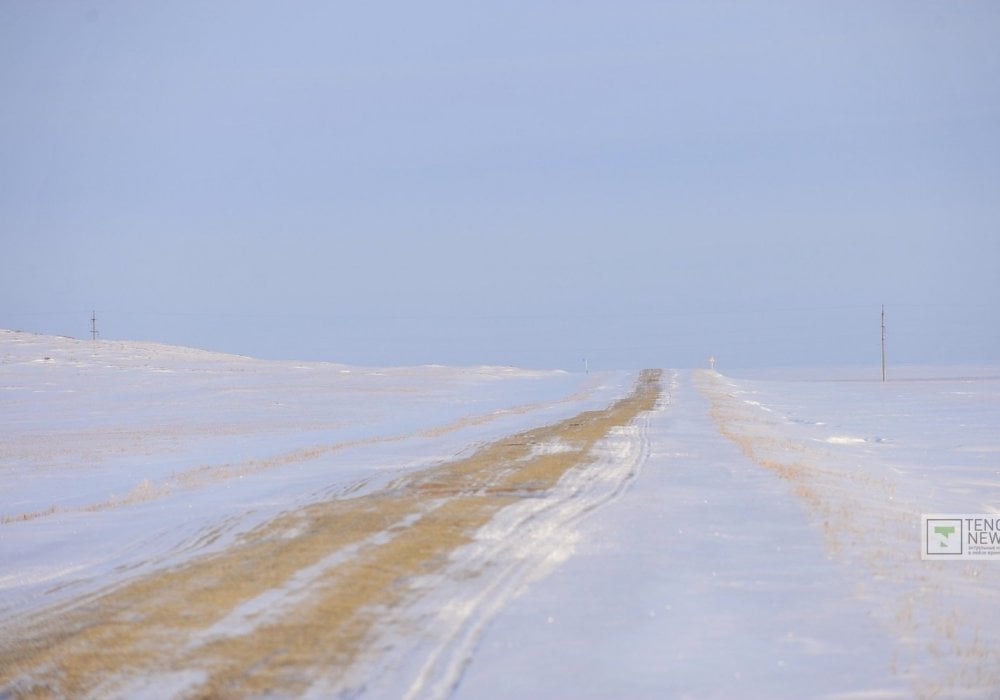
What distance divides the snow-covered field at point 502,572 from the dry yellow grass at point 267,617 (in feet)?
0.11

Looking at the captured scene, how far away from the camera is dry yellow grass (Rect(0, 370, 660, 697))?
23.9 feet

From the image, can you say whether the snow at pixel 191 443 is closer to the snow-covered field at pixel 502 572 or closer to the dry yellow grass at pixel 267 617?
the snow-covered field at pixel 502 572

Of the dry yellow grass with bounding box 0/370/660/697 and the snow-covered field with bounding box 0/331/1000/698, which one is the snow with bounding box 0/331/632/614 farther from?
the dry yellow grass with bounding box 0/370/660/697

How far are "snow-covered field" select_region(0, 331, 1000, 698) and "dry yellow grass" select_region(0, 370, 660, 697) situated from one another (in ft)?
0.11

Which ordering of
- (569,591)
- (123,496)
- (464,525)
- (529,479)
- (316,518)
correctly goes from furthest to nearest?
(123,496) → (529,479) → (316,518) → (464,525) → (569,591)

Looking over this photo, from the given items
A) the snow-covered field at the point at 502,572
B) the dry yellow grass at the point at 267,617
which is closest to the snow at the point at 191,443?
the snow-covered field at the point at 502,572

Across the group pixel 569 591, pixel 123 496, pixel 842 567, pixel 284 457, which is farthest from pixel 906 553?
pixel 284 457

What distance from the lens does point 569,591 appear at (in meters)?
9.43

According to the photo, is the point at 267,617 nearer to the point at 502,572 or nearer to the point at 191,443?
the point at 502,572

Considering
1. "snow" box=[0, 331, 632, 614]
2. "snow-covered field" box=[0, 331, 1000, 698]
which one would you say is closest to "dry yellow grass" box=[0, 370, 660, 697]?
"snow-covered field" box=[0, 331, 1000, 698]

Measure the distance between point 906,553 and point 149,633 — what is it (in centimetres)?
804

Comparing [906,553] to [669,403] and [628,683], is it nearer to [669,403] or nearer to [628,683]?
[628,683]

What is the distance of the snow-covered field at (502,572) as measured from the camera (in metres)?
7.36

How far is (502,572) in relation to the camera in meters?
10.0
